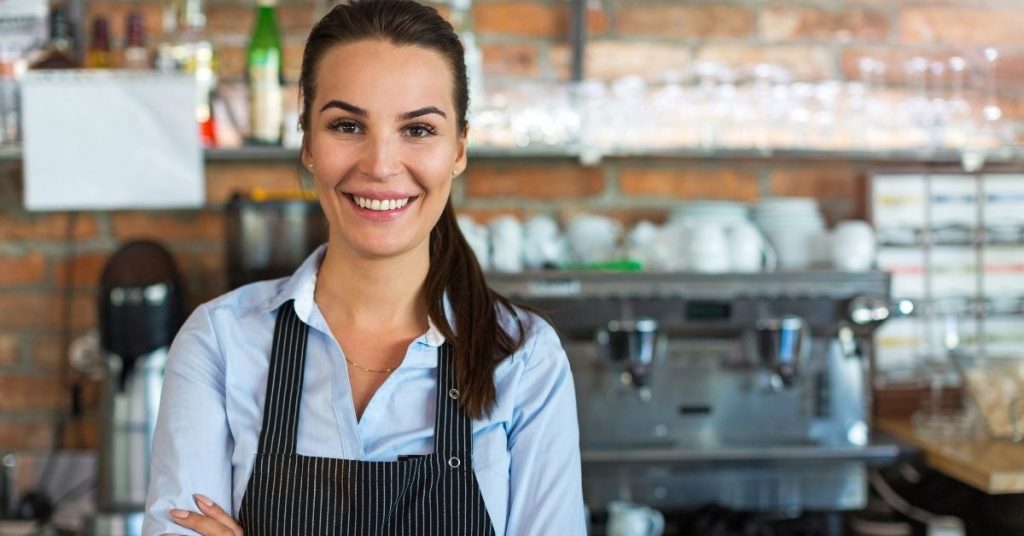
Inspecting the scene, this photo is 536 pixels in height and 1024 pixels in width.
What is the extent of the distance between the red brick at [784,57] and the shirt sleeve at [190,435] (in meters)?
1.44

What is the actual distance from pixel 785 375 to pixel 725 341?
0.15 metres

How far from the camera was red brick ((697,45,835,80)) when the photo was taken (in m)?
2.37

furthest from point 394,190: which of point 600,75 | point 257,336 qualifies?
point 600,75

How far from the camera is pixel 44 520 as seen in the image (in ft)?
7.01

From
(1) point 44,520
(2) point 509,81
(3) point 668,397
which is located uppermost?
(2) point 509,81

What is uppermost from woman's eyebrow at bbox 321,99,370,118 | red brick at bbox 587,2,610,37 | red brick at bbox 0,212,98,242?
red brick at bbox 587,2,610,37

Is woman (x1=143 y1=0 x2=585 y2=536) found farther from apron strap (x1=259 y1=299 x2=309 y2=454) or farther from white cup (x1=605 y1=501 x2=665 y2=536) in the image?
white cup (x1=605 y1=501 x2=665 y2=536)

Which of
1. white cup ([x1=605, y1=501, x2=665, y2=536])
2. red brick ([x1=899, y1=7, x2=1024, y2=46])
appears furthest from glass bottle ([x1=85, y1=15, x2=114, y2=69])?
red brick ([x1=899, y1=7, x2=1024, y2=46])

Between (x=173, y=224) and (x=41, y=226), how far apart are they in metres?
0.27

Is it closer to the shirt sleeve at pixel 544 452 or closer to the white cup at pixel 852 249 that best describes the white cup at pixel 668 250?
the white cup at pixel 852 249

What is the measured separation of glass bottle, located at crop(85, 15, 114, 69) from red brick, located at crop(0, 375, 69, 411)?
25.7 inches

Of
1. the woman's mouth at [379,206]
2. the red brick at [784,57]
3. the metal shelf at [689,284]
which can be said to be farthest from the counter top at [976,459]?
the woman's mouth at [379,206]

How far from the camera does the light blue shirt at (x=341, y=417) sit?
1.23m

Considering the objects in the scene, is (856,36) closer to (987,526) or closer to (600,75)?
(600,75)
